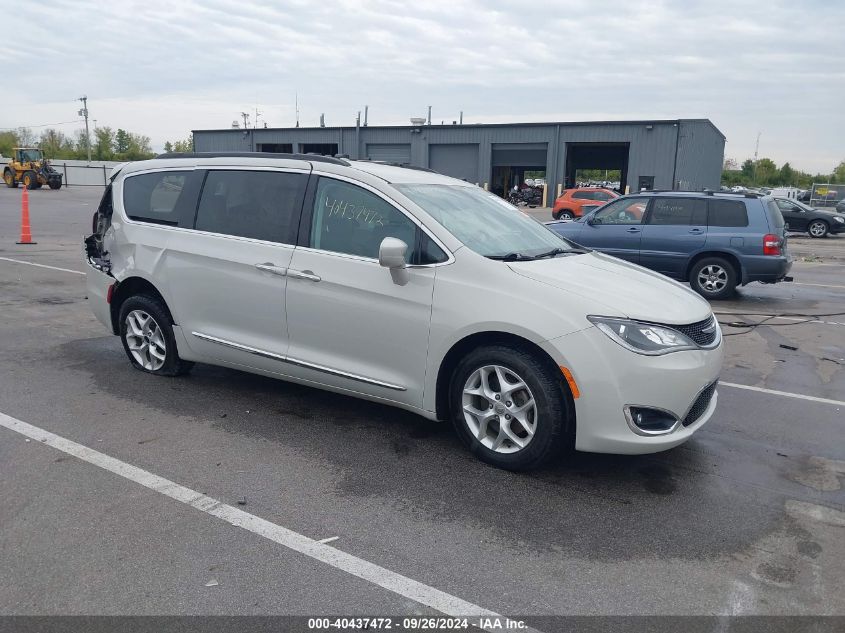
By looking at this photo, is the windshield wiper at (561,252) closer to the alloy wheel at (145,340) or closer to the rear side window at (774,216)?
the alloy wheel at (145,340)

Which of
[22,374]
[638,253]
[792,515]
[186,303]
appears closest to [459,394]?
[792,515]

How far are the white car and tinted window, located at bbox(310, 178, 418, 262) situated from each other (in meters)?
0.01

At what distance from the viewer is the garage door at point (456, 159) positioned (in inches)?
1876

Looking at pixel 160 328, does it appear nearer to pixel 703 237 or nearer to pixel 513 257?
pixel 513 257

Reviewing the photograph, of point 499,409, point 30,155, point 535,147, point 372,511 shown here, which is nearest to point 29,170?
point 30,155

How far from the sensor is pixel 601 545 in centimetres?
353

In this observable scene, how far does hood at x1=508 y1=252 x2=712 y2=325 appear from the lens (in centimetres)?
412

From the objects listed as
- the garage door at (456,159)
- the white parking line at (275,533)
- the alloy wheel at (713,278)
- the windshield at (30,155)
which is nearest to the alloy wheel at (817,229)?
the alloy wheel at (713,278)

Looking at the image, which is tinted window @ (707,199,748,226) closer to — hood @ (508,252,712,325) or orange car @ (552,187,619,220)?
hood @ (508,252,712,325)

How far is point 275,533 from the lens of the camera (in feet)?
11.6

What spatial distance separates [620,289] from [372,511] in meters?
1.97

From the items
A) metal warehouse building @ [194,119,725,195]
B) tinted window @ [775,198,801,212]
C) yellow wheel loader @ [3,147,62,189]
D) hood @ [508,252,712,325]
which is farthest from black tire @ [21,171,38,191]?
hood @ [508,252,712,325]

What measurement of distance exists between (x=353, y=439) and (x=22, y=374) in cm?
321

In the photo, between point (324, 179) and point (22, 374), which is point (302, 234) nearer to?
point (324, 179)
